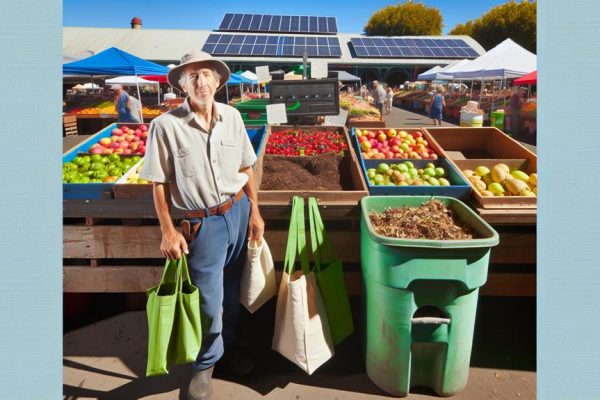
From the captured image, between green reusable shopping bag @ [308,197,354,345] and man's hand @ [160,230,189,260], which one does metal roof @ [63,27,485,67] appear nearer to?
green reusable shopping bag @ [308,197,354,345]

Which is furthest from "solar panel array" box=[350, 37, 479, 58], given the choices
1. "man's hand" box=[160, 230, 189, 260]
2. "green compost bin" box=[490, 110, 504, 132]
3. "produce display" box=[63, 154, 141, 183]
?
"man's hand" box=[160, 230, 189, 260]

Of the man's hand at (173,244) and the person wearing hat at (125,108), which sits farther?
the person wearing hat at (125,108)

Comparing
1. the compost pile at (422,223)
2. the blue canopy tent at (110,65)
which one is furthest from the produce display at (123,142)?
the blue canopy tent at (110,65)

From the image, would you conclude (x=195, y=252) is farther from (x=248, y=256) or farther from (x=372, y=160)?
(x=372, y=160)

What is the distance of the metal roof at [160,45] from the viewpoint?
1168 inches

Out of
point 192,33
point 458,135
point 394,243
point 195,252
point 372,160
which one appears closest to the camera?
point 394,243

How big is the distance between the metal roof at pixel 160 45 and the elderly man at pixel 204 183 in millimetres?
27660

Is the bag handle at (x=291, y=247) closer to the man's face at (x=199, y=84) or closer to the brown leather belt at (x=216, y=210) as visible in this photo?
the brown leather belt at (x=216, y=210)

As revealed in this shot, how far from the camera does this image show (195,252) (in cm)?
224

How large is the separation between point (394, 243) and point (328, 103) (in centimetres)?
378

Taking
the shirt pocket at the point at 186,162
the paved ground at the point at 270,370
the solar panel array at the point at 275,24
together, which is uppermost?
the solar panel array at the point at 275,24

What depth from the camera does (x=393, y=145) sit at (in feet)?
13.5

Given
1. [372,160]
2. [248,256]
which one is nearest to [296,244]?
[248,256]

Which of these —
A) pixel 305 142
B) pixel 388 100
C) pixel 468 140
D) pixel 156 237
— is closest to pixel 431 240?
pixel 156 237
